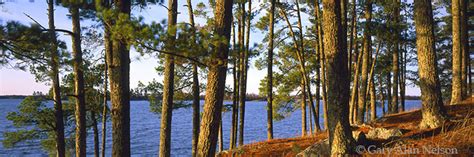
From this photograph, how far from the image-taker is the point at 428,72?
781cm

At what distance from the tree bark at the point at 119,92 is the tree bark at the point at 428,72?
633cm

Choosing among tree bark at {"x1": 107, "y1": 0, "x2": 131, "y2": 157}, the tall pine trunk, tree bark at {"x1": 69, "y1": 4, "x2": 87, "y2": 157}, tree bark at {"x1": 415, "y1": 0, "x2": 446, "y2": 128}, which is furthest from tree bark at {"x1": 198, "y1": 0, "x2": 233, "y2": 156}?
the tall pine trunk

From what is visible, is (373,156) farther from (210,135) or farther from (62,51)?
(62,51)

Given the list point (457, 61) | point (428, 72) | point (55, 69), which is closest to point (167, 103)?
point (55, 69)

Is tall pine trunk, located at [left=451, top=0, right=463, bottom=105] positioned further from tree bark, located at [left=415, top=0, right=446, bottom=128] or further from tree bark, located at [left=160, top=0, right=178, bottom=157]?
tree bark, located at [left=160, top=0, right=178, bottom=157]

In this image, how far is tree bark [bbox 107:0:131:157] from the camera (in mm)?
5766

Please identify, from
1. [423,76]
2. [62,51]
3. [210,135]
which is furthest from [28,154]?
[423,76]

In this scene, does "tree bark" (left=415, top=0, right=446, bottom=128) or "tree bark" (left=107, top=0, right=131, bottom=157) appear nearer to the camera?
"tree bark" (left=107, top=0, right=131, bottom=157)

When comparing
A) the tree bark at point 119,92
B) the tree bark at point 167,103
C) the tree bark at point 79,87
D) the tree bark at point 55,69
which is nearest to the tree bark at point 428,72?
the tree bark at point 167,103

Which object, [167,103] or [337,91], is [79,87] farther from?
[337,91]

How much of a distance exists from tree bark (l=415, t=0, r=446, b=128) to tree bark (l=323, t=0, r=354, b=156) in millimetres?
2818

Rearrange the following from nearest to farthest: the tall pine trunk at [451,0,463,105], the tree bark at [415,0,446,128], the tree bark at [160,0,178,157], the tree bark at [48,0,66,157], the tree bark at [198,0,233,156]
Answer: the tree bark at [198,0,233,156] → the tree bark at [48,0,66,157] → the tree bark at [415,0,446,128] → the tree bark at [160,0,178,157] → the tall pine trunk at [451,0,463,105]

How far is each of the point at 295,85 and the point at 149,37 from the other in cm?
1706

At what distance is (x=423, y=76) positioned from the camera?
7.85 meters
